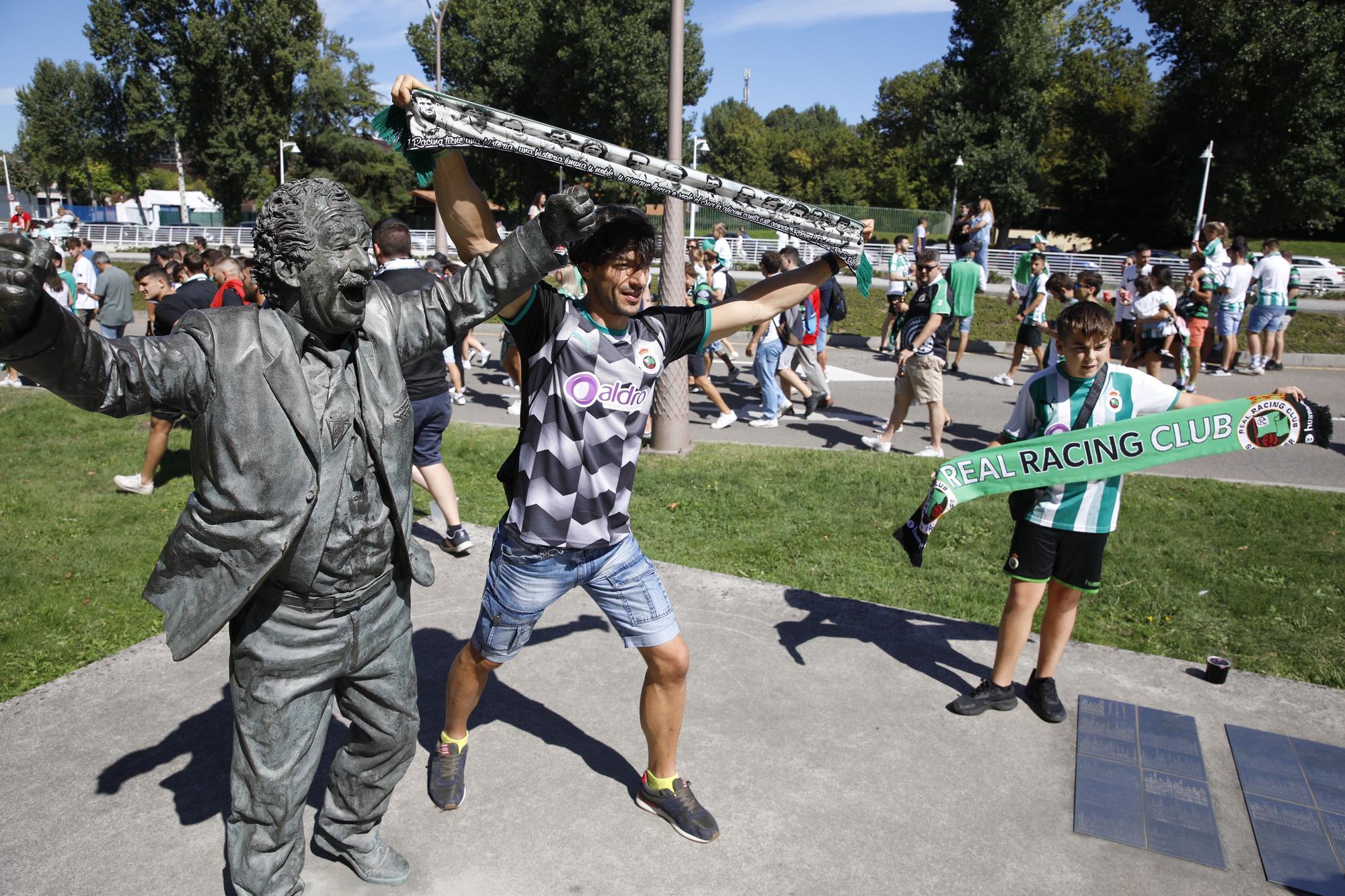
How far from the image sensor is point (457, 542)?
6.12m

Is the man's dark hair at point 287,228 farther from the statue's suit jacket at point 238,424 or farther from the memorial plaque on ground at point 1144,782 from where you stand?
the memorial plaque on ground at point 1144,782

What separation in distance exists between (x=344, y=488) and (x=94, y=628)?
11.1ft

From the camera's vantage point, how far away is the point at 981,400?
1216 centimetres

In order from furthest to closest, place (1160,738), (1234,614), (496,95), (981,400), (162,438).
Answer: (496,95) < (981,400) < (162,438) < (1234,614) < (1160,738)

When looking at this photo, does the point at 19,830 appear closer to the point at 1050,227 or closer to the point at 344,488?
the point at 344,488

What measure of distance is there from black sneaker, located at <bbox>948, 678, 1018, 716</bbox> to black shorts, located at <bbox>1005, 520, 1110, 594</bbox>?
0.58m

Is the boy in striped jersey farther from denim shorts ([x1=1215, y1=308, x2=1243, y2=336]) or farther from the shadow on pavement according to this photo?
denim shorts ([x1=1215, y1=308, x2=1243, y2=336])

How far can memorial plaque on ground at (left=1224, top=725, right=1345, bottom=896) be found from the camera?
3248 mm

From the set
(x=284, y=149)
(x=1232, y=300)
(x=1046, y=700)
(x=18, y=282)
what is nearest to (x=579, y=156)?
(x=18, y=282)

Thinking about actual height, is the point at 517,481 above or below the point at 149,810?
above

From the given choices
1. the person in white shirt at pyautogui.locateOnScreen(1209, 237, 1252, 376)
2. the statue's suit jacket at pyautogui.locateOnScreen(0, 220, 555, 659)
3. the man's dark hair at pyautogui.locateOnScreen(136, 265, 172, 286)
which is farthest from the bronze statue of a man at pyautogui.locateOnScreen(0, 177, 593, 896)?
the person in white shirt at pyautogui.locateOnScreen(1209, 237, 1252, 376)

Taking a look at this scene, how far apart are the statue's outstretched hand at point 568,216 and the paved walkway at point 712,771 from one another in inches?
83.5

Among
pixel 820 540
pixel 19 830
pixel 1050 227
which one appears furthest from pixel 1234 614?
pixel 1050 227

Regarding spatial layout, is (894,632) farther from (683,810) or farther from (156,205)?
(156,205)
